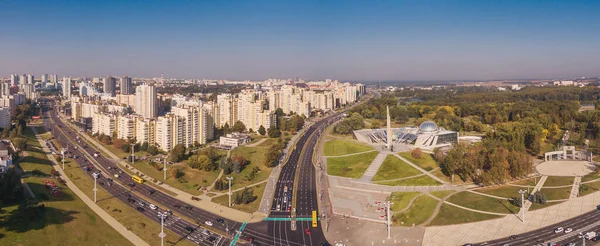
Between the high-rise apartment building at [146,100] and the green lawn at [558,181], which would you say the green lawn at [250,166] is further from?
the high-rise apartment building at [146,100]

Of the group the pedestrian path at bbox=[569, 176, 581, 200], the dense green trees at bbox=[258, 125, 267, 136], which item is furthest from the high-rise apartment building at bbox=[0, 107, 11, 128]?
the pedestrian path at bbox=[569, 176, 581, 200]

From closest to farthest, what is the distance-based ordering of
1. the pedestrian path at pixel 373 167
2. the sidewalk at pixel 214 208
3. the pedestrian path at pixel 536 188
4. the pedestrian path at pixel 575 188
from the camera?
the sidewalk at pixel 214 208
the pedestrian path at pixel 536 188
the pedestrian path at pixel 575 188
the pedestrian path at pixel 373 167

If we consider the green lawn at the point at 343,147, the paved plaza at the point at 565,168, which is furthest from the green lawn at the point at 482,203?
the green lawn at the point at 343,147

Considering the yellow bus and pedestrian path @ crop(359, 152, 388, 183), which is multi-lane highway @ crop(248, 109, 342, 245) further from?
the yellow bus

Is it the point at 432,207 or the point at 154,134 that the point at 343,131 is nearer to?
the point at 154,134

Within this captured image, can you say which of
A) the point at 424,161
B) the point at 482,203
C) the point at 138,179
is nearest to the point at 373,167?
the point at 424,161

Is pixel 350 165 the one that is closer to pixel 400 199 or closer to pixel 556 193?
pixel 400 199

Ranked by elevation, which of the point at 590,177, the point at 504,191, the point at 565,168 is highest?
the point at 565,168
